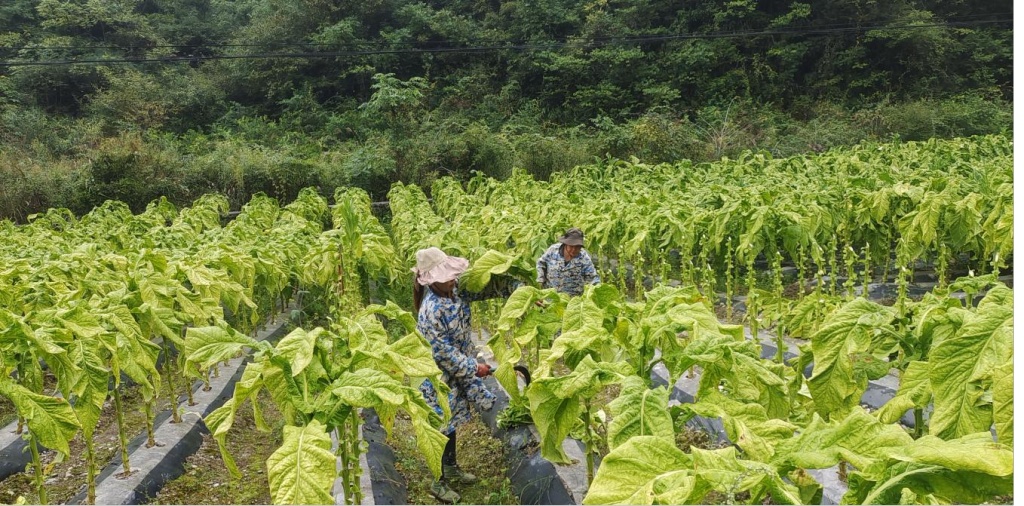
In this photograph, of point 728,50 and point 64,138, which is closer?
point 64,138

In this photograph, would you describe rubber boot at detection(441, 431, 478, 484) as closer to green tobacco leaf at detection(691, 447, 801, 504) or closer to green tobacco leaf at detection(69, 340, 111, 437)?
A: green tobacco leaf at detection(69, 340, 111, 437)

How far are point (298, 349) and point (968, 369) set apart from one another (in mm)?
1966

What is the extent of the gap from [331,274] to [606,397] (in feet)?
8.67

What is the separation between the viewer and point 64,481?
419 cm

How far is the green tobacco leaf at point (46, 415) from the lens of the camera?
8.87ft

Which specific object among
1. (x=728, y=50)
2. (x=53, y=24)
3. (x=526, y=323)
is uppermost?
(x=53, y=24)

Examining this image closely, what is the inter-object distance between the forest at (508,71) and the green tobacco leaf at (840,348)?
18957mm

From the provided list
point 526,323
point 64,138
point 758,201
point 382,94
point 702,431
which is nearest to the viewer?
point 526,323

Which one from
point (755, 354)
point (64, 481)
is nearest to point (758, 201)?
point (755, 354)

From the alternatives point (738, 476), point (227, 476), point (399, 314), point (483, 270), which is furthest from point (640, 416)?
point (227, 476)

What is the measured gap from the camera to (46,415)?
274cm

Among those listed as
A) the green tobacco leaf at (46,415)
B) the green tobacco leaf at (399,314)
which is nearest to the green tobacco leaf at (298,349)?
the green tobacco leaf at (399,314)

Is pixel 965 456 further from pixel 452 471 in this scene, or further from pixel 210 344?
pixel 452 471

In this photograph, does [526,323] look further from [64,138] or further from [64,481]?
[64,138]
